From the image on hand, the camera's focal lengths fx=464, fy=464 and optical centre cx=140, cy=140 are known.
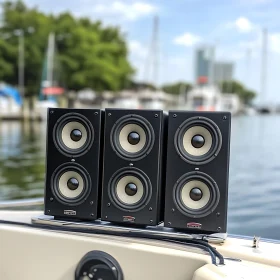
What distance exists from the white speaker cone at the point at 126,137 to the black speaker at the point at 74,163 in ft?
0.30

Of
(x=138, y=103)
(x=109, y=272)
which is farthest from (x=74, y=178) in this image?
(x=138, y=103)

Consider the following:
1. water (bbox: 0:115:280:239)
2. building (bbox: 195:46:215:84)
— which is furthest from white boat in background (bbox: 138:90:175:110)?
water (bbox: 0:115:280:239)

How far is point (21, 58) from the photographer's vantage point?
93.8 feet

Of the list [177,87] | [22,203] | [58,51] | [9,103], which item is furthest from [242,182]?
[177,87]

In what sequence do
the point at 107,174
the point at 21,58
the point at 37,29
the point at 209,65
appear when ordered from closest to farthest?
1. the point at 107,174
2. the point at 21,58
3. the point at 37,29
4. the point at 209,65

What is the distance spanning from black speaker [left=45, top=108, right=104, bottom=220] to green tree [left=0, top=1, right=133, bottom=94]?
27827 millimetres

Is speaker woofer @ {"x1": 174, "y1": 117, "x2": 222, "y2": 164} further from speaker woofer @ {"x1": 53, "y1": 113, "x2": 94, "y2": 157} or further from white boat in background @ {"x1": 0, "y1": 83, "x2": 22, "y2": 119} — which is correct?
white boat in background @ {"x1": 0, "y1": 83, "x2": 22, "y2": 119}

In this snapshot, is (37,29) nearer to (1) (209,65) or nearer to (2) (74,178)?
(1) (209,65)

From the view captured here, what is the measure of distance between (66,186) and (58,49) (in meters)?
30.6

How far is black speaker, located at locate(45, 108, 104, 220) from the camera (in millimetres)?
→ 1807

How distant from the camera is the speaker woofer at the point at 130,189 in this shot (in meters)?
1.73

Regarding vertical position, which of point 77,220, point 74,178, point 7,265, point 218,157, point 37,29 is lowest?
point 7,265

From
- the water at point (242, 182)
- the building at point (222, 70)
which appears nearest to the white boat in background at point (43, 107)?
the water at point (242, 182)

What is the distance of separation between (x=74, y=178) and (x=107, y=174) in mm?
146
